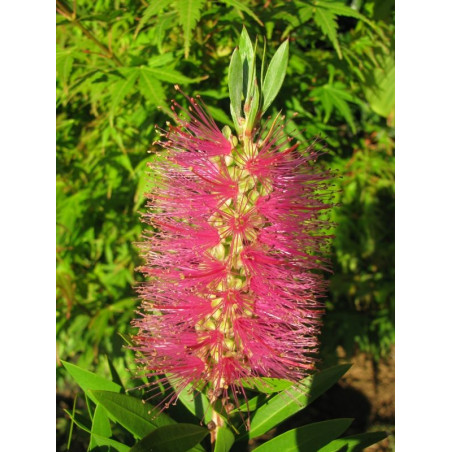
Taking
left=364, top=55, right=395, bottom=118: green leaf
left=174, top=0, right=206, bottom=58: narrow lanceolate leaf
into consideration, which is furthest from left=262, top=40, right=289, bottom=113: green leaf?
left=364, top=55, right=395, bottom=118: green leaf

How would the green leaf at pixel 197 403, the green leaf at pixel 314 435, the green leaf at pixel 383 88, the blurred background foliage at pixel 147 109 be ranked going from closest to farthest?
Result: the green leaf at pixel 314 435, the green leaf at pixel 197 403, the blurred background foliage at pixel 147 109, the green leaf at pixel 383 88

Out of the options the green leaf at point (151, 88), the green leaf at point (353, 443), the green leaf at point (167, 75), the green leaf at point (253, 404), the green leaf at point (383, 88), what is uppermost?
the green leaf at point (383, 88)

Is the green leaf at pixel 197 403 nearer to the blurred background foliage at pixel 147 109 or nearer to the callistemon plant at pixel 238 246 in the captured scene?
the callistemon plant at pixel 238 246

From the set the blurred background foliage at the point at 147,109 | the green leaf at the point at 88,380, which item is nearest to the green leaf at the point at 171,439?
the green leaf at the point at 88,380

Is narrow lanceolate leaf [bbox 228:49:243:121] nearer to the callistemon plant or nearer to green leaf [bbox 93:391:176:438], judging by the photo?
the callistemon plant

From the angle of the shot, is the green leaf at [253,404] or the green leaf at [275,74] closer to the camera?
the green leaf at [275,74]

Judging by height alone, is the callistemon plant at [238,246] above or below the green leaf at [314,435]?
above

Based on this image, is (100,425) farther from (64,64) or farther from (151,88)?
(64,64)
